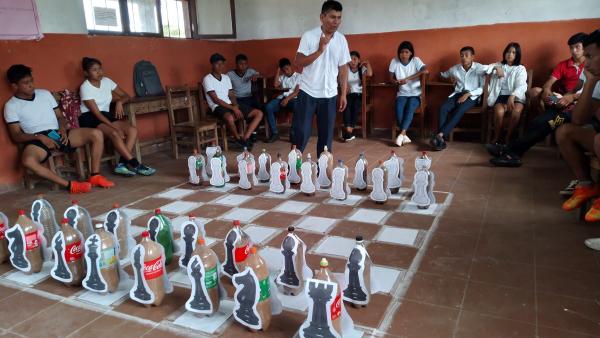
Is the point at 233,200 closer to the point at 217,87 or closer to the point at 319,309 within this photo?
the point at 319,309

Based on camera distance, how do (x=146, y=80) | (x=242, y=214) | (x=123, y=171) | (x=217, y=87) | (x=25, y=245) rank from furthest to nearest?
(x=217, y=87)
(x=146, y=80)
(x=123, y=171)
(x=242, y=214)
(x=25, y=245)

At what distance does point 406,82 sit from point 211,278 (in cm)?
406

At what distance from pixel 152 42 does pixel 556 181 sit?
4338 millimetres

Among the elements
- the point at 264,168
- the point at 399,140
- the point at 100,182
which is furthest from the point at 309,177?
the point at 399,140

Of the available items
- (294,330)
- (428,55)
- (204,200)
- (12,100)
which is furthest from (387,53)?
(294,330)

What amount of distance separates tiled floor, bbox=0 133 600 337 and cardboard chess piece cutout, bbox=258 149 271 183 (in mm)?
302

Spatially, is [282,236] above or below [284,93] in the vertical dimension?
below

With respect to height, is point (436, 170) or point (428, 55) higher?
point (428, 55)

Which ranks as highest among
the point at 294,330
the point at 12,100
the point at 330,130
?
the point at 12,100

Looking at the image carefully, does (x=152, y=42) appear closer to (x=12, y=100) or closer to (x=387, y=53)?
(x=12, y=100)

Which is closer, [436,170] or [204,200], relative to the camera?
[204,200]

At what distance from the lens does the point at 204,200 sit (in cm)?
324

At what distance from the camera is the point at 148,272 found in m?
1.75

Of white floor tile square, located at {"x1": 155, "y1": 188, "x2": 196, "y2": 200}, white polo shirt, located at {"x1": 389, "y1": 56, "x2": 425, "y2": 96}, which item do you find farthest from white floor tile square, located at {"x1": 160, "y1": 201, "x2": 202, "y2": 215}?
white polo shirt, located at {"x1": 389, "y1": 56, "x2": 425, "y2": 96}
